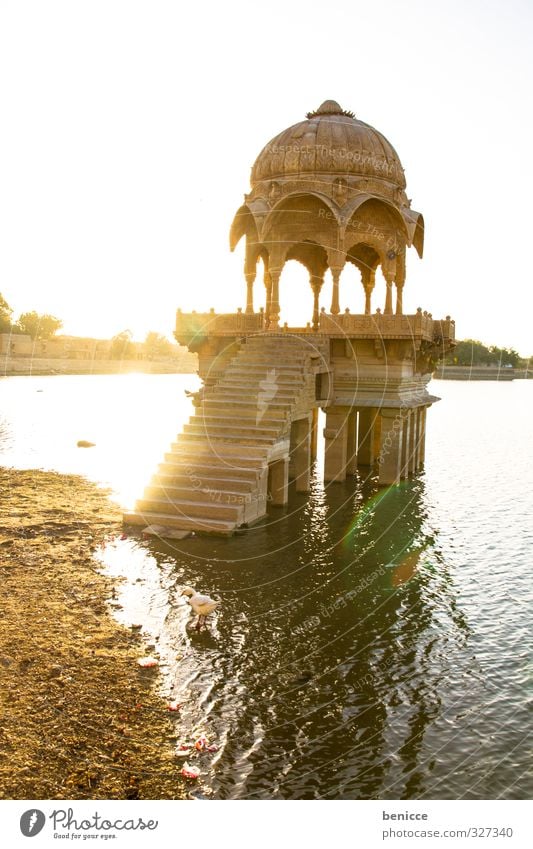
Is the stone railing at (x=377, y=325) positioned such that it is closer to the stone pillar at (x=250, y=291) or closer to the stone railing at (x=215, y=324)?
the stone railing at (x=215, y=324)

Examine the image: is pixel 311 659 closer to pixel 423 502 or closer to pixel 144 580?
pixel 144 580

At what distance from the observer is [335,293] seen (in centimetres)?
3159

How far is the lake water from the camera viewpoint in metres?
10.1

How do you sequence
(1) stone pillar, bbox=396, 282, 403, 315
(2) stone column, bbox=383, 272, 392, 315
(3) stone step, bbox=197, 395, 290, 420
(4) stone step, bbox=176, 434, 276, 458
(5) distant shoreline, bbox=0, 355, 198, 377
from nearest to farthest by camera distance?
(4) stone step, bbox=176, 434, 276, 458, (3) stone step, bbox=197, 395, 290, 420, (2) stone column, bbox=383, 272, 392, 315, (1) stone pillar, bbox=396, 282, 403, 315, (5) distant shoreline, bbox=0, 355, 198, 377

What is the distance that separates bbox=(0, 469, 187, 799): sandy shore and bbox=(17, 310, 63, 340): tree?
465 feet

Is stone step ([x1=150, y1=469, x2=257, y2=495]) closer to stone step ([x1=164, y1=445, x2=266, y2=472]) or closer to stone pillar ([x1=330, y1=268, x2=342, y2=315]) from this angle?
stone step ([x1=164, y1=445, x2=266, y2=472])

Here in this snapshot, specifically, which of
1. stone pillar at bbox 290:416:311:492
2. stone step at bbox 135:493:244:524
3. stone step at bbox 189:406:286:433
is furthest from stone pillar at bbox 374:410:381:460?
stone step at bbox 135:493:244:524

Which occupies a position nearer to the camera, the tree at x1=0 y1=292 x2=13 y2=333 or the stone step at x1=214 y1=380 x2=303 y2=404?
the stone step at x1=214 y1=380 x2=303 y2=404

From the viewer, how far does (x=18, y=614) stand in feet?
48.5

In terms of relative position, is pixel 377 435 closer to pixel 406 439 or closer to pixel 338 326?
pixel 406 439

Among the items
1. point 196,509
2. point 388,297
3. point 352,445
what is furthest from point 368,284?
point 196,509

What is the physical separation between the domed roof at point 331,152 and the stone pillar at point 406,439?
11.3 meters

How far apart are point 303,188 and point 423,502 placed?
15170 millimetres

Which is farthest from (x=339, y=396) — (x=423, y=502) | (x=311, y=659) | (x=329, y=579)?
(x=311, y=659)
